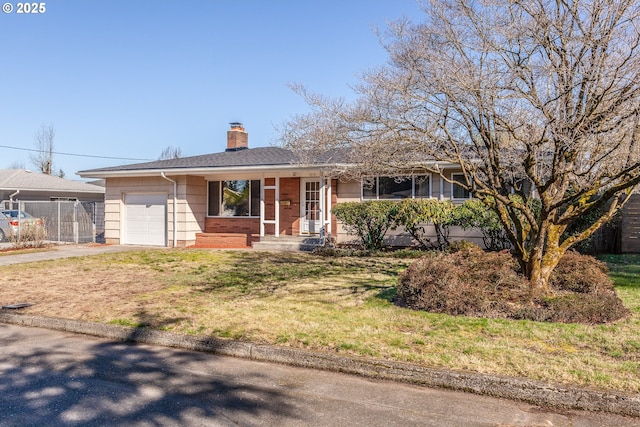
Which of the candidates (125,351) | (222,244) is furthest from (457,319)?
(222,244)

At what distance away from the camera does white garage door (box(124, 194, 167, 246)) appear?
781 inches

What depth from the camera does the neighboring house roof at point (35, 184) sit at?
27.5 meters

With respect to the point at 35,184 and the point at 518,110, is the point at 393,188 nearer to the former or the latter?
the point at 518,110

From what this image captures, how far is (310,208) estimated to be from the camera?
61.4 ft

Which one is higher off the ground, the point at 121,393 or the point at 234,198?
the point at 234,198

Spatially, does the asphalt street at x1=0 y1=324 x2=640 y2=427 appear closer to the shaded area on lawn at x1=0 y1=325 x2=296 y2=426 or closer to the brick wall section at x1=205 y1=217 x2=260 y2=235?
the shaded area on lawn at x1=0 y1=325 x2=296 y2=426

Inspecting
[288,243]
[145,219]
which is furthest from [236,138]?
[288,243]

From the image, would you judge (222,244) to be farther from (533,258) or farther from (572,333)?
(572,333)

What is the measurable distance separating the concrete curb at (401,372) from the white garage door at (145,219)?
1326 cm

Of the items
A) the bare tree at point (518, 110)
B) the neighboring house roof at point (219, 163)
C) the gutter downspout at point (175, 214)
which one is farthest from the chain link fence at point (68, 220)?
the bare tree at point (518, 110)

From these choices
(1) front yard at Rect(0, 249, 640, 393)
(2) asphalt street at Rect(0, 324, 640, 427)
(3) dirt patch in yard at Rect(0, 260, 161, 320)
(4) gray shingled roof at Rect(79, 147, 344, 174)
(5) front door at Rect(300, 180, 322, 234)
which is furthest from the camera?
(5) front door at Rect(300, 180, 322, 234)

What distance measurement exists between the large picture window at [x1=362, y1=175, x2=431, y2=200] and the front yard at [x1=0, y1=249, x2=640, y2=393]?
4810mm

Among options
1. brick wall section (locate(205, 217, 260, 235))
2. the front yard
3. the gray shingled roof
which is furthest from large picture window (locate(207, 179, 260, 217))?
the front yard

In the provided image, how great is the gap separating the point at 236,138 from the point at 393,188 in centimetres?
975
